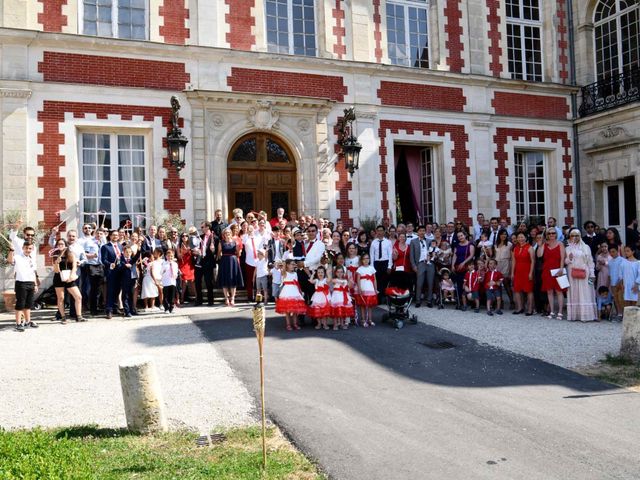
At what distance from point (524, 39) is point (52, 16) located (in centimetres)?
1212

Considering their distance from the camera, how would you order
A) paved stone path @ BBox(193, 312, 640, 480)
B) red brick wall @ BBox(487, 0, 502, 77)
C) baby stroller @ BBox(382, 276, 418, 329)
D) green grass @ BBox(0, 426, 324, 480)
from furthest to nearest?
red brick wall @ BBox(487, 0, 502, 77) < baby stroller @ BBox(382, 276, 418, 329) < paved stone path @ BBox(193, 312, 640, 480) < green grass @ BBox(0, 426, 324, 480)

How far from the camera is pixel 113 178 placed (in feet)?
39.7

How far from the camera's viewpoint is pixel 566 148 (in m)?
16.4

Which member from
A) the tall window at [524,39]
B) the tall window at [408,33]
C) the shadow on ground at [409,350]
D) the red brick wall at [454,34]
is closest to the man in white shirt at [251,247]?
the shadow on ground at [409,350]

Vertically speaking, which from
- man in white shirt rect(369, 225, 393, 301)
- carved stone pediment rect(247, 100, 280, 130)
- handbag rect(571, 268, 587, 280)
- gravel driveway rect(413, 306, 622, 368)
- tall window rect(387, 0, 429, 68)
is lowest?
gravel driveway rect(413, 306, 622, 368)

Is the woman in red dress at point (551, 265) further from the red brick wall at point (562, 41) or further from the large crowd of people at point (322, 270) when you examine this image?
the red brick wall at point (562, 41)

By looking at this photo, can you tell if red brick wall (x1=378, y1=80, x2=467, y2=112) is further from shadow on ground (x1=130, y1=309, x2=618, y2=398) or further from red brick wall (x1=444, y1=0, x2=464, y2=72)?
shadow on ground (x1=130, y1=309, x2=618, y2=398)

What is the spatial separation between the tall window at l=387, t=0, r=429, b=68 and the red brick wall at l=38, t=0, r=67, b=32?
7.52 metres

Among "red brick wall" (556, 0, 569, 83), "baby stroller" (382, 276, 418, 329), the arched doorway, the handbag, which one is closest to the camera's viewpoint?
"baby stroller" (382, 276, 418, 329)

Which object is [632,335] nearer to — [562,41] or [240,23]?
[240,23]

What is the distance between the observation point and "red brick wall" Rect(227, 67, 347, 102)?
12922mm

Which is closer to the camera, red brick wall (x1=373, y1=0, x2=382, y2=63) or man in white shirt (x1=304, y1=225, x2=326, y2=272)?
man in white shirt (x1=304, y1=225, x2=326, y2=272)

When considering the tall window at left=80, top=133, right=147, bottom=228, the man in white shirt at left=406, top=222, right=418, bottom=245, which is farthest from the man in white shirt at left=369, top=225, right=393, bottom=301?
the tall window at left=80, top=133, right=147, bottom=228

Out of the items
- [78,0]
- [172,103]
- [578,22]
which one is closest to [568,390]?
[172,103]
